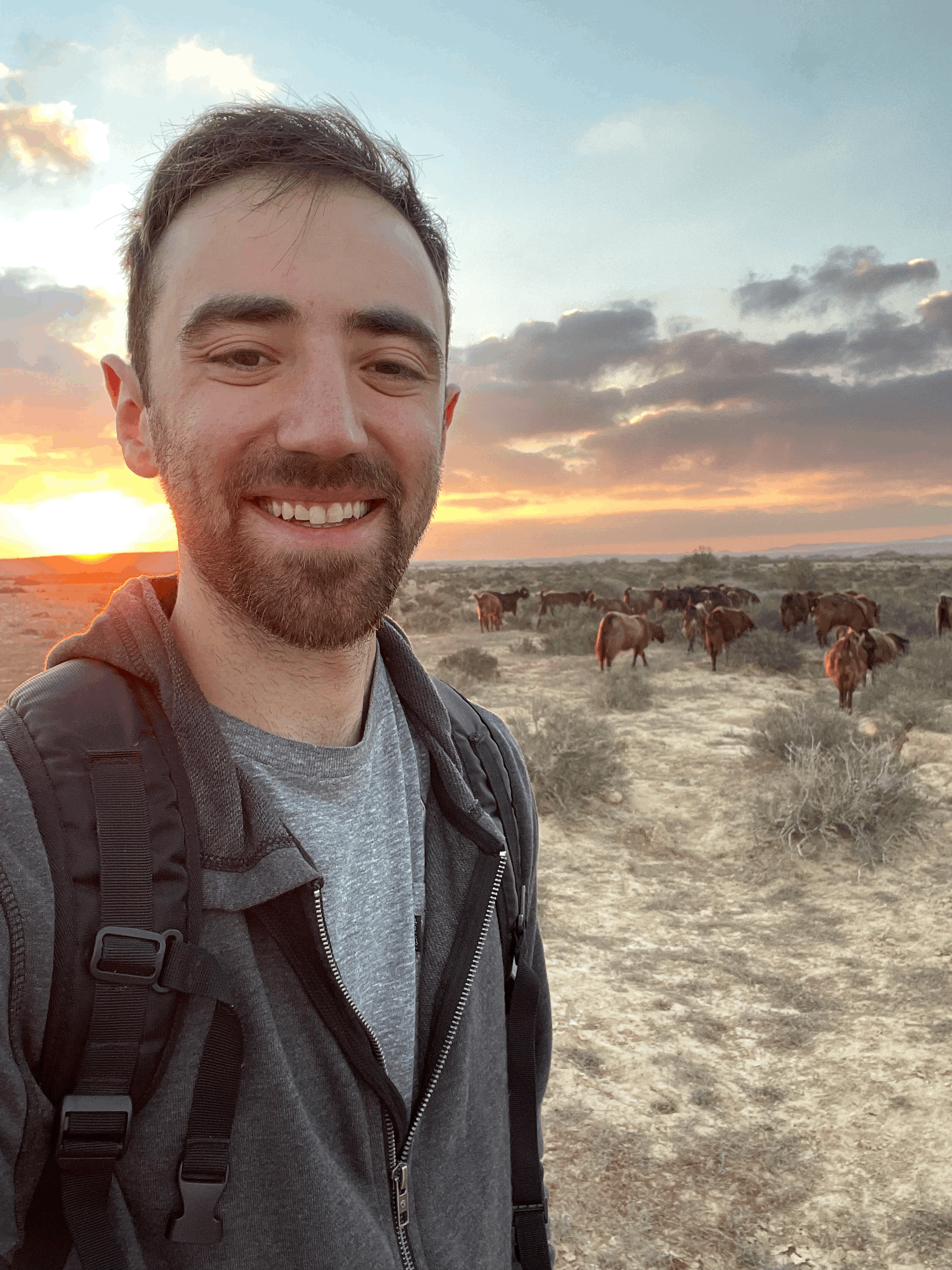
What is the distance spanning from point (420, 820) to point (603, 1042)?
3852 millimetres

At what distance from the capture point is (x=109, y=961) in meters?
0.99

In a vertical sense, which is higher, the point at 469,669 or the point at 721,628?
the point at 721,628

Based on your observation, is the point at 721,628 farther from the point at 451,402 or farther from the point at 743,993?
the point at 451,402

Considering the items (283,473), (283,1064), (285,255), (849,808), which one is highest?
(285,255)

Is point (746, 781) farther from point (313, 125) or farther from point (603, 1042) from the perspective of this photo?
point (313, 125)

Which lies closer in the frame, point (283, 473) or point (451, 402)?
point (283, 473)

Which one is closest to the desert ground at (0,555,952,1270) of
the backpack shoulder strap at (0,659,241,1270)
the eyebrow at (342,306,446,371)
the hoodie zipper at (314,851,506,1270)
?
the hoodie zipper at (314,851,506,1270)

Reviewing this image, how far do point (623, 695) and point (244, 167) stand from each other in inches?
498

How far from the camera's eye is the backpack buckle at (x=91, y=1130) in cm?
95

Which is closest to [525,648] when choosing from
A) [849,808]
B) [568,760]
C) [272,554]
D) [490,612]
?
[490,612]

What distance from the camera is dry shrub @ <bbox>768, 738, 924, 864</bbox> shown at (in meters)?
7.39

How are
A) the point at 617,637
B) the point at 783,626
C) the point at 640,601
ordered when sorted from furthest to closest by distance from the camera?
the point at 640,601 → the point at 783,626 → the point at 617,637

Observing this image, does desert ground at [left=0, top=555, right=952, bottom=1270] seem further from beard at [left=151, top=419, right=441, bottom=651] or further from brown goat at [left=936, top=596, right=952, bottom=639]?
brown goat at [left=936, top=596, right=952, bottom=639]

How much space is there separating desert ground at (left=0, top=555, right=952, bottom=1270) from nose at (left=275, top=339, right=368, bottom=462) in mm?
3559
